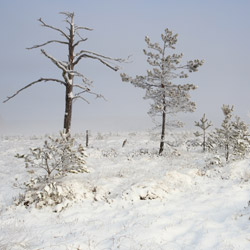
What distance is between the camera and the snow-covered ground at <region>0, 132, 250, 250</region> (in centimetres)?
519

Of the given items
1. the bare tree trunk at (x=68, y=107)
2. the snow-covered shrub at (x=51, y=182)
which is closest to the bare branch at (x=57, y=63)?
the bare tree trunk at (x=68, y=107)

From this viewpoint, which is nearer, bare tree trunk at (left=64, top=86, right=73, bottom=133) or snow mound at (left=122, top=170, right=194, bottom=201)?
snow mound at (left=122, top=170, right=194, bottom=201)

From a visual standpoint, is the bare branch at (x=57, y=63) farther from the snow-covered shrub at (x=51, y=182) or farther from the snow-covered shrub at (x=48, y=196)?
the snow-covered shrub at (x=48, y=196)

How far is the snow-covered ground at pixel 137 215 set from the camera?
5188mm

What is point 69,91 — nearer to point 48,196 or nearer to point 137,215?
point 48,196

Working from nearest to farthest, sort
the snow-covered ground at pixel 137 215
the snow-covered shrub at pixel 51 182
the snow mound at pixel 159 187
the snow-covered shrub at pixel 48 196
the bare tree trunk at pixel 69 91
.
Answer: the snow-covered ground at pixel 137 215, the snow-covered shrub at pixel 48 196, the snow-covered shrub at pixel 51 182, the snow mound at pixel 159 187, the bare tree trunk at pixel 69 91

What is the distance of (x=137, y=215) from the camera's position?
21.9 ft

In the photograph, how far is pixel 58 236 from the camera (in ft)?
18.0

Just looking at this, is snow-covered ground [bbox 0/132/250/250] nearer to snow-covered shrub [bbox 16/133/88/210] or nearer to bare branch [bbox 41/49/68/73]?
snow-covered shrub [bbox 16/133/88/210]

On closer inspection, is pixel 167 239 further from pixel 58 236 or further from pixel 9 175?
pixel 9 175

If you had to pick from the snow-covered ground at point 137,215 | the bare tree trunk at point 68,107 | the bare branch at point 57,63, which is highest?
the bare branch at point 57,63

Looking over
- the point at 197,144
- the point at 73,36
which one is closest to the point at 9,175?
the point at 73,36

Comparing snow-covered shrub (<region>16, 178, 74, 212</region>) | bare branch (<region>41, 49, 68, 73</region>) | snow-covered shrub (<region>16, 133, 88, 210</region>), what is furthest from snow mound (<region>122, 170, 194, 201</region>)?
bare branch (<region>41, 49, 68, 73</region>)

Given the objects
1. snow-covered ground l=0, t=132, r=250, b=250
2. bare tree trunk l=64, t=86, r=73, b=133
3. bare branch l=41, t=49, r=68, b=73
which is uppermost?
bare branch l=41, t=49, r=68, b=73
